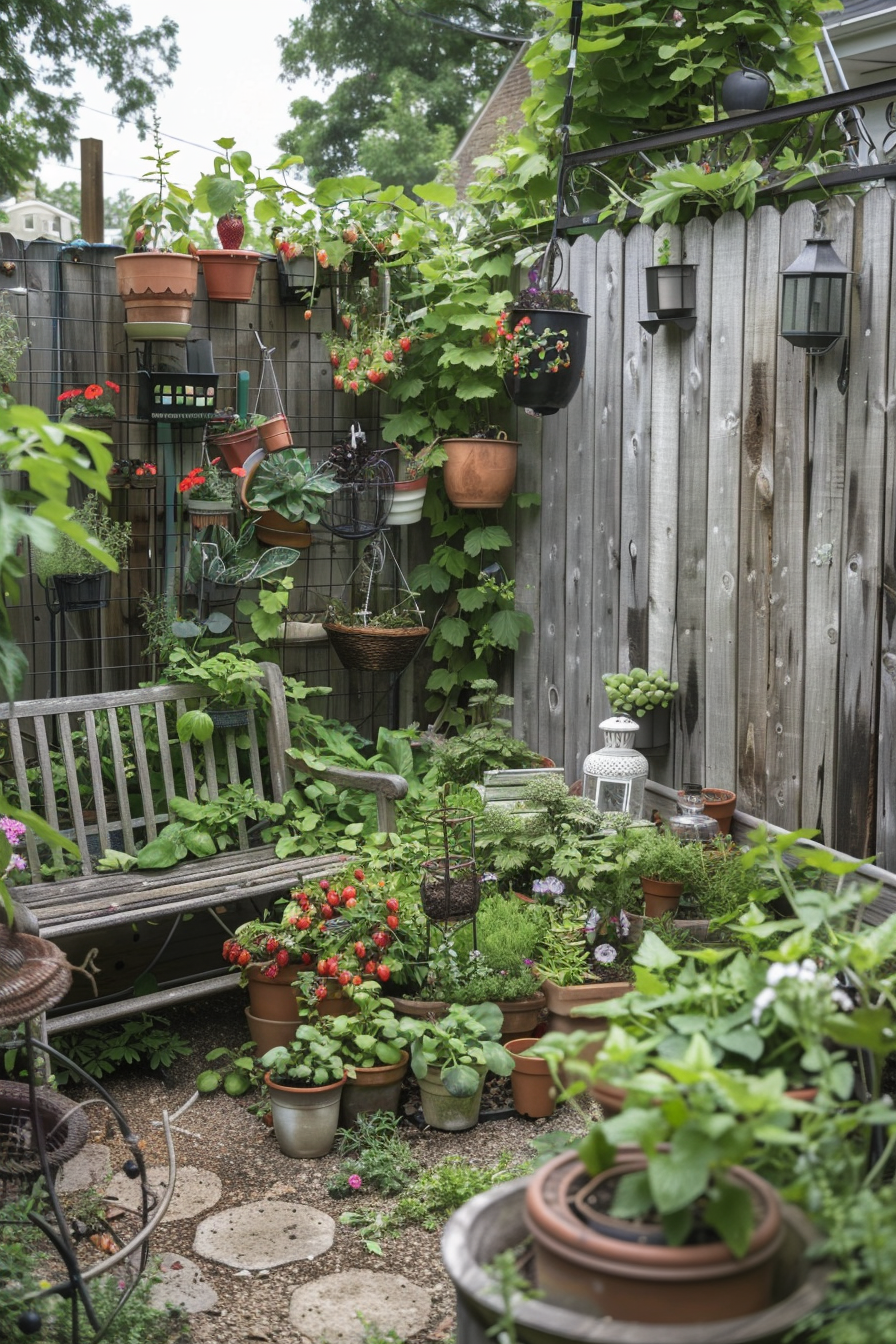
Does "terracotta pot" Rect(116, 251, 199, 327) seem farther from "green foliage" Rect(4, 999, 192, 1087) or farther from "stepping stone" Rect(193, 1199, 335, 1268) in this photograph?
"stepping stone" Rect(193, 1199, 335, 1268)

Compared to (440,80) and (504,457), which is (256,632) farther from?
(440,80)

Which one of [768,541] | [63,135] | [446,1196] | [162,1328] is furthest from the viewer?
[63,135]

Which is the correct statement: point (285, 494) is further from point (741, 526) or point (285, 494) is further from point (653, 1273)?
point (653, 1273)

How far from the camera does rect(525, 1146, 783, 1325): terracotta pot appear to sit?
130 centimetres

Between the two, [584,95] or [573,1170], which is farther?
[584,95]

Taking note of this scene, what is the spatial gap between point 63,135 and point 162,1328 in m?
13.4

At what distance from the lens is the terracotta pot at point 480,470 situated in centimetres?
461

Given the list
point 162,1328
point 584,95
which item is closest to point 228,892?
point 162,1328

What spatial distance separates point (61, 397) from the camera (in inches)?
163

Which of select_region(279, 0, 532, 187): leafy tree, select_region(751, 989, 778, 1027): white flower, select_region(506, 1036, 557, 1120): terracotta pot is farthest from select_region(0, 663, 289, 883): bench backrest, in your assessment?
select_region(279, 0, 532, 187): leafy tree

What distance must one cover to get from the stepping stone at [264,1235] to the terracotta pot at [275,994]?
62 centimetres

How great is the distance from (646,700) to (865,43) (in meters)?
4.37

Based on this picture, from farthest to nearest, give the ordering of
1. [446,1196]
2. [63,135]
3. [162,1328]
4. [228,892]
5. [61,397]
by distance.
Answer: [63,135]
[61,397]
[228,892]
[446,1196]
[162,1328]

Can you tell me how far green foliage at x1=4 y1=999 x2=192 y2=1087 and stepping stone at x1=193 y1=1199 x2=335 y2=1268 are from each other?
839 millimetres
